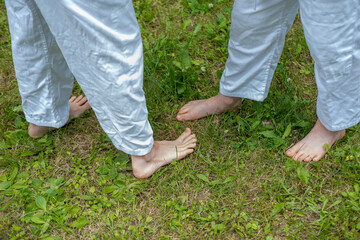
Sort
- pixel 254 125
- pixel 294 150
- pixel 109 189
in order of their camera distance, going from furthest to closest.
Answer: pixel 254 125
pixel 294 150
pixel 109 189

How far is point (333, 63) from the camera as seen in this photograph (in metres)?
1.61

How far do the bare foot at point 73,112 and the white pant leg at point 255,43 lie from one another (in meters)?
0.90

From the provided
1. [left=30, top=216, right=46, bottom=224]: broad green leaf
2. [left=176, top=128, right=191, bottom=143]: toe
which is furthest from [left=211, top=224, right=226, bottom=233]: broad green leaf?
[left=30, top=216, right=46, bottom=224]: broad green leaf

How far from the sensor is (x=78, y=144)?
2.23m

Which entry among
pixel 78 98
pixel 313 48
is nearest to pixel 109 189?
pixel 78 98

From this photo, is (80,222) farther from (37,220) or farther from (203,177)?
(203,177)

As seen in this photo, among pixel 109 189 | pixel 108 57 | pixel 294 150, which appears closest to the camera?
pixel 108 57

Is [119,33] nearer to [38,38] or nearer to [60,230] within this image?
[38,38]

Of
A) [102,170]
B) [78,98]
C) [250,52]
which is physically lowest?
[102,170]

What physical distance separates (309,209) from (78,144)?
138 centimetres

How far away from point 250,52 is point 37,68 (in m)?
1.08

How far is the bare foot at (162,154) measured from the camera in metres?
2.00

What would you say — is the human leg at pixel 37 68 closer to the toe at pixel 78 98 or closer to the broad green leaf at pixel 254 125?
the toe at pixel 78 98

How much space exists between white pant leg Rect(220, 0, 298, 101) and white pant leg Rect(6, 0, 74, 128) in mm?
896
